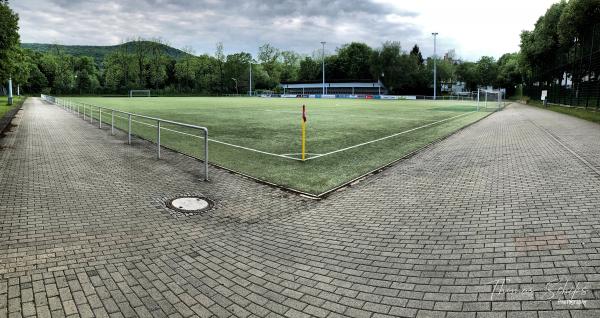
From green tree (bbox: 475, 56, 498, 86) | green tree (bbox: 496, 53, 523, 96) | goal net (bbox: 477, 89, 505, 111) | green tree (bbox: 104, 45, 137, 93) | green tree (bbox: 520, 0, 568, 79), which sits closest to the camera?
green tree (bbox: 520, 0, 568, 79)

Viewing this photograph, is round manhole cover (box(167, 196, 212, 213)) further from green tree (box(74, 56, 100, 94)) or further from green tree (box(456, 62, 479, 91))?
green tree (box(456, 62, 479, 91))

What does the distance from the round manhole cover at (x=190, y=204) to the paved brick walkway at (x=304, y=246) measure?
29 centimetres

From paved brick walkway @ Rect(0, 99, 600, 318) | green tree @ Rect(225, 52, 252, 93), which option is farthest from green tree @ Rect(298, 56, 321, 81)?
paved brick walkway @ Rect(0, 99, 600, 318)

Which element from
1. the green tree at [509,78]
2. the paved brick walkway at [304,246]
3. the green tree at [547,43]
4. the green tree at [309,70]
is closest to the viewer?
the paved brick walkway at [304,246]

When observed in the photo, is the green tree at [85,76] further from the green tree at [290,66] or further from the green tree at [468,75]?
the green tree at [468,75]

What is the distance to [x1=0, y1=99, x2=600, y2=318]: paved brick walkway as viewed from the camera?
4.18 meters

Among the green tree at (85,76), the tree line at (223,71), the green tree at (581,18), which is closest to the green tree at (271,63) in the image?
the tree line at (223,71)

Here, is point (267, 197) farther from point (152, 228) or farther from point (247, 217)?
point (152, 228)

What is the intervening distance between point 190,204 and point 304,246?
2.93 m

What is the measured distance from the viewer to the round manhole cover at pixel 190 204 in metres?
7.56

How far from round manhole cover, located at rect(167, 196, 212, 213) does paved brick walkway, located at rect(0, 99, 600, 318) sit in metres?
0.29

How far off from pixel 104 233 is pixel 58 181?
4.14 meters

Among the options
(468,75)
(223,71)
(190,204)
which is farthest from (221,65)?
(190,204)

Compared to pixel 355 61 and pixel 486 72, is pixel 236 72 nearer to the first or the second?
pixel 355 61
